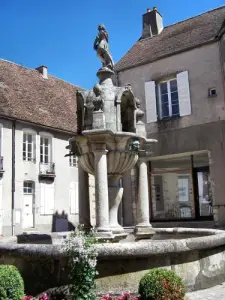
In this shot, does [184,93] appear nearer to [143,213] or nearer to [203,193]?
[203,193]

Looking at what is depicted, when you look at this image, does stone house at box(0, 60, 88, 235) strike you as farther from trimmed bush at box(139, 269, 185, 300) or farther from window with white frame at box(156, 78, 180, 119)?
trimmed bush at box(139, 269, 185, 300)

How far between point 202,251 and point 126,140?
8.71 ft

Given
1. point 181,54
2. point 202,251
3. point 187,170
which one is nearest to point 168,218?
point 187,170

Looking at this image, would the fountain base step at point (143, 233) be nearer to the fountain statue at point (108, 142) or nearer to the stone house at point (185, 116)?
the fountain statue at point (108, 142)

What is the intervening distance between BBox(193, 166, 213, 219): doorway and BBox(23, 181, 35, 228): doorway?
396 inches

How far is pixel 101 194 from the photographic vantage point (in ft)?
22.7

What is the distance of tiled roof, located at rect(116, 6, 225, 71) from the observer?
51.6ft

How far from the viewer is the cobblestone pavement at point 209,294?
5.20m

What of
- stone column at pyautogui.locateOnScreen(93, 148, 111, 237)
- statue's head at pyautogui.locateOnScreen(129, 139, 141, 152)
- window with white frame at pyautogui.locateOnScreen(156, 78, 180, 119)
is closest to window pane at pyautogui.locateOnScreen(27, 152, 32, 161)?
window with white frame at pyautogui.locateOnScreen(156, 78, 180, 119)

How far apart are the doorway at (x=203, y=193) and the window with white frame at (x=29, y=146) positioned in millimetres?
10218

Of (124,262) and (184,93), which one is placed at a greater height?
(184,93)

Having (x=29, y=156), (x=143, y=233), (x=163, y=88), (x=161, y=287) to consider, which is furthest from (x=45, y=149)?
(x=161, y=287)

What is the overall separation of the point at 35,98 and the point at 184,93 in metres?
11.6

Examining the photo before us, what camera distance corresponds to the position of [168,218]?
16141 mm
